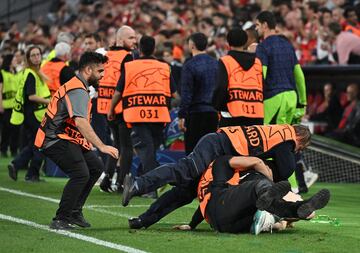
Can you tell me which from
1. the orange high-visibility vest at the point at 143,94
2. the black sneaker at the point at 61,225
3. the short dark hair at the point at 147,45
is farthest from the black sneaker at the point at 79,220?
the short dark hair at the point at 147,45

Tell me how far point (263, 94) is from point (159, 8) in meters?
16.2

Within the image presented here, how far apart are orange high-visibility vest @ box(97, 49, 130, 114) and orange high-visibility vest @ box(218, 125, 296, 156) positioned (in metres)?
4.92

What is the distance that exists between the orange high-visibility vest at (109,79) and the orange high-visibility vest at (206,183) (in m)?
4.97

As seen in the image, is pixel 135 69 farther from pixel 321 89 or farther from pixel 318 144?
pixel 321 89

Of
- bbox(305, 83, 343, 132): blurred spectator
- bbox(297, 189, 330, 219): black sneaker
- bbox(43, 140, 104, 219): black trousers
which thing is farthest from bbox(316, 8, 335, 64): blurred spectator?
bbox(297, 189, 330, 219): black sneaker

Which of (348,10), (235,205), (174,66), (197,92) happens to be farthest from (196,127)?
(348,10)

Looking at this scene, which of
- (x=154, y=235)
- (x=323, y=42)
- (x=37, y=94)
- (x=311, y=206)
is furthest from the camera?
(x=323, y=42)

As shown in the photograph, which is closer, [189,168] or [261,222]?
[261,222]

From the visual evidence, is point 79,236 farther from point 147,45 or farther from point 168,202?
point 147,45

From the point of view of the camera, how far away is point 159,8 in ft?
102

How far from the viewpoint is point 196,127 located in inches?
623

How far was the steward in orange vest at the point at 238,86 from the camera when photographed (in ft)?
47.1

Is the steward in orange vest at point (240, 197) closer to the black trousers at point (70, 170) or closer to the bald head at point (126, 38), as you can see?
the black trousers at point (70, 170)

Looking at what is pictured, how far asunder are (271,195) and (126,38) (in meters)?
6.01
